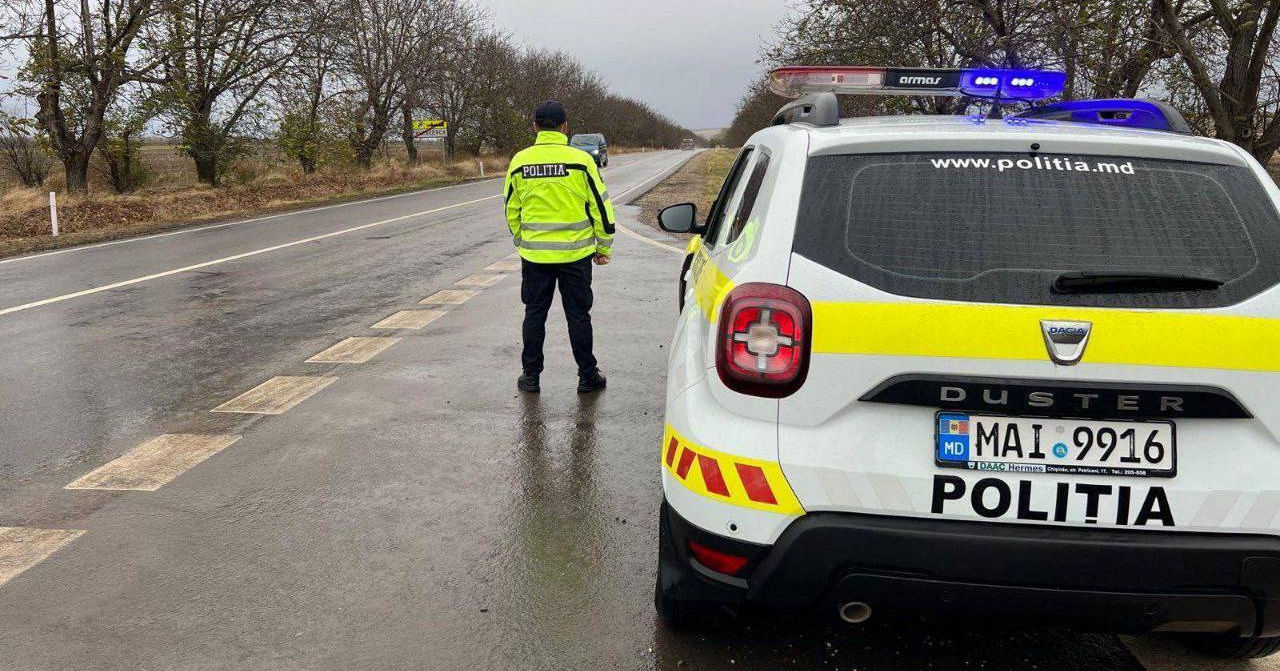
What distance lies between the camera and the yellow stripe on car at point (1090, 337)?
2303 millimetres

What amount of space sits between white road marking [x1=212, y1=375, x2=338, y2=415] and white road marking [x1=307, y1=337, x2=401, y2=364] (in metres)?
0.50

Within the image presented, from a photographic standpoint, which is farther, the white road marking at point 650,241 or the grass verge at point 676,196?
the grass verge at point 676,196

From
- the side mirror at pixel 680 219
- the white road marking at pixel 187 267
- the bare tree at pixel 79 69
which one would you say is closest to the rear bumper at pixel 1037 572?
the side mirror at pixel 680 219

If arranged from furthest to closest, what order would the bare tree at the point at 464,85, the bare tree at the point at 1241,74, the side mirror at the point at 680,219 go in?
the bare tree at the point at 464,85
the bare tree at the point at 1241,74
the side mirror at the point at 680,219

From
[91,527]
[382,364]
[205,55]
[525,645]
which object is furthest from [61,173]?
[525,645]

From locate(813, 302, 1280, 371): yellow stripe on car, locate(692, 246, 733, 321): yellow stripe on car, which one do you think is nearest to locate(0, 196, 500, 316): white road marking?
locate(692, 246, 733, 321): yellow stripe on car

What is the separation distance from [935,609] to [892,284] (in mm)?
859

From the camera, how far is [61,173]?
83.3ft

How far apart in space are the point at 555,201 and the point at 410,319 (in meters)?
3.04

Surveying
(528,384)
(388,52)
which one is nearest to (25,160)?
(388,52)

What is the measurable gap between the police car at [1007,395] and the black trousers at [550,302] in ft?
11.3

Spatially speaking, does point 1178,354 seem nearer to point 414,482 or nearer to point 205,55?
point 414,482

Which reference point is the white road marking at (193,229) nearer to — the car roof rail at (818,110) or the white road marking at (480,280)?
the white road marking at (480,280)

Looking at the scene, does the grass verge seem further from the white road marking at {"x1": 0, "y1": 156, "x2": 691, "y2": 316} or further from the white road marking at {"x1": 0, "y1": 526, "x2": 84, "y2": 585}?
the white road marking at {"x1": 0, "y1": 526, "x2": 84, "y2": 585}
